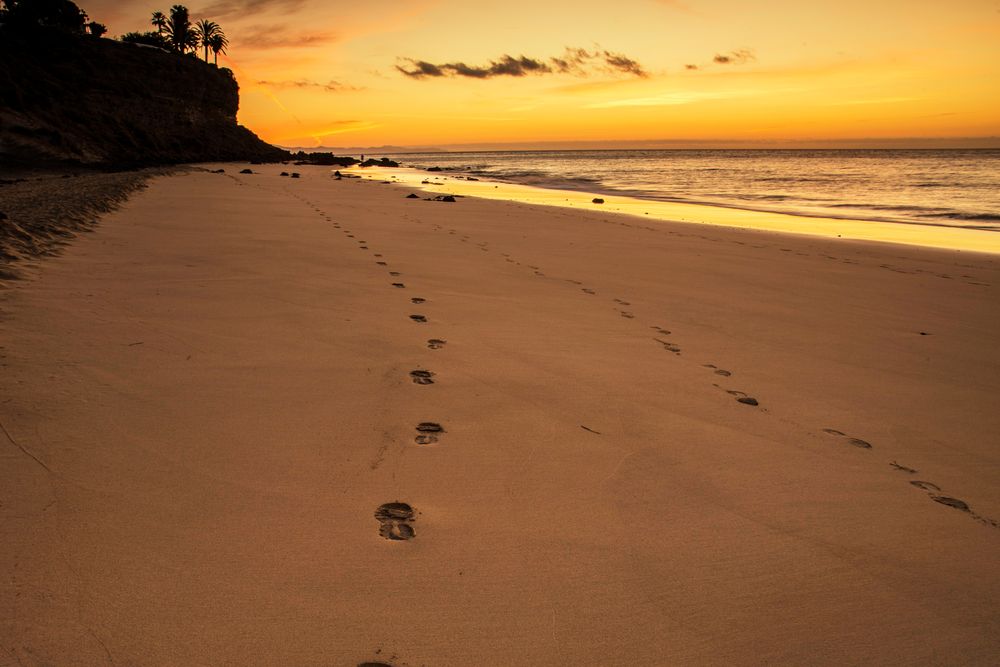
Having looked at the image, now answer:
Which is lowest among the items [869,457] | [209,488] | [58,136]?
[869,457]

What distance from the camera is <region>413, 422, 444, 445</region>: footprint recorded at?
8.51 feet

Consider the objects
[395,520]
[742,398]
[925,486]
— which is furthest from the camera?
[742,398]

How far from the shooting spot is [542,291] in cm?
550

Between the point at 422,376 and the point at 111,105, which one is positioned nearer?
the point at 422,376

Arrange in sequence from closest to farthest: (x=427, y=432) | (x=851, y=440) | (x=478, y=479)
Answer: (x=478, y=479), (x=427, y=432), (x=851, y=440)

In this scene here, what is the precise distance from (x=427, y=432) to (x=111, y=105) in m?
42.1

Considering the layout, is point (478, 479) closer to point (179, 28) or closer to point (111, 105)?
point (111, 105)

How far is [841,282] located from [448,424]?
18.1 ft

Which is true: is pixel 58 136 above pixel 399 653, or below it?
above

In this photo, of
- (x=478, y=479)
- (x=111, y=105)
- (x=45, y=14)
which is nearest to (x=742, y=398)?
(x=478, y=479)

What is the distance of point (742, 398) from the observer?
3.28m

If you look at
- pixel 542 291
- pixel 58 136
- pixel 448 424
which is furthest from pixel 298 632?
pixel 58 136

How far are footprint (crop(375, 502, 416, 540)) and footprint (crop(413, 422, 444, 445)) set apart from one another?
1.56ft

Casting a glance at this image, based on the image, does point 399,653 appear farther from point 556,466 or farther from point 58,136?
point 58,136
